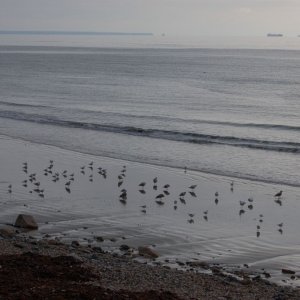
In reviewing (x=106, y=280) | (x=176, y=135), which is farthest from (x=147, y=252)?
(x=176, y=135)

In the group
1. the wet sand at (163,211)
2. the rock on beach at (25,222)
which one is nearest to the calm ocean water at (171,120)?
the wet sand at (163,211)

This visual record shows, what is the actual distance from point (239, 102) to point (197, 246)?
46.3 meters

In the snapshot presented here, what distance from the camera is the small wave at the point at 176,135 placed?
121ft

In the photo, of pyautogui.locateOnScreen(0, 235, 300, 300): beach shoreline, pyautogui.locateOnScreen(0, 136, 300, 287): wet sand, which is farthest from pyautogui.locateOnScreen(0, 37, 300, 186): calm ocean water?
pyautogui.locateOnScreen(0, 235, 300, 300): beach shoreline

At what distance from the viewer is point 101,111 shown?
180 ft

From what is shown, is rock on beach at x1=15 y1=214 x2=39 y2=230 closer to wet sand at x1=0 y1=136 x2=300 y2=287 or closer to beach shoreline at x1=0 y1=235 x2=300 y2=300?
wet sand at x1=0 y1=136 x2=300 y2=287

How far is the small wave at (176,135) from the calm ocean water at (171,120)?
56mm

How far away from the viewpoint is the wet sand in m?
16.9

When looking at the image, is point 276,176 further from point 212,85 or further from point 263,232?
point 212,85

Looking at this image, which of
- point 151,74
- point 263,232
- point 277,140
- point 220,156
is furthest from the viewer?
point 151,74

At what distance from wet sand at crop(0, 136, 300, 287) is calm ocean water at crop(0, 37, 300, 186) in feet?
11.0

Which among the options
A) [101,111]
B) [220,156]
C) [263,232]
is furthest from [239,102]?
[263,232]

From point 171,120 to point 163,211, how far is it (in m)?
27.6

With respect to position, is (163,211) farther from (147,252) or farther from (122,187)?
(147,252)
